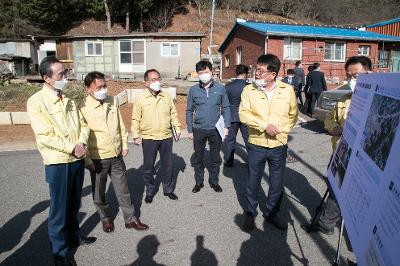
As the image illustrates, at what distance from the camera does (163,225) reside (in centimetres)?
424

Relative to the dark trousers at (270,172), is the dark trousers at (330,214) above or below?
below

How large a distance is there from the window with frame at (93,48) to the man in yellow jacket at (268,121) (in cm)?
2502

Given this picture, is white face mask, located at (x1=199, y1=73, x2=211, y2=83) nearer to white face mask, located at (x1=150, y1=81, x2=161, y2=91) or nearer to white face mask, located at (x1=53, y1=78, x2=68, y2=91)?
white face mask, located at (x1=150, y1=81, x2=161, y2=91)

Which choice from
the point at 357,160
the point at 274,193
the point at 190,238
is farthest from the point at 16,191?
the point at 357,160

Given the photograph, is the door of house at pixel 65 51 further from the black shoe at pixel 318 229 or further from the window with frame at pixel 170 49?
the black shoe at pixel 318 229

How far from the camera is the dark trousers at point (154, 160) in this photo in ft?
15.8

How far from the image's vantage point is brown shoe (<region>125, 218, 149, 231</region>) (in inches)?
161

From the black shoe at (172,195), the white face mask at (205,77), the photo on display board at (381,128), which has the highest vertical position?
the white face mask at (205,77)

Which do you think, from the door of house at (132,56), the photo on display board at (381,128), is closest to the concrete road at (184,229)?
the photo on display board at (381,128)

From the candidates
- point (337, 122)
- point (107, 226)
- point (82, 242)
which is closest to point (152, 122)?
point (107, 226)

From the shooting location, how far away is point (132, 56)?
26.1m

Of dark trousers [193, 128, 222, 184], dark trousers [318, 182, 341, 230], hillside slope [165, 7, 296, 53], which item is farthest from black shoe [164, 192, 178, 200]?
hillside slope [165, 7, 296, 53]

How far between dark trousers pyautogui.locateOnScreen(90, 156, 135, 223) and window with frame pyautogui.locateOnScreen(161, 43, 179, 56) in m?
21.9

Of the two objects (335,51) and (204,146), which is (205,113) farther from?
(335,51)
